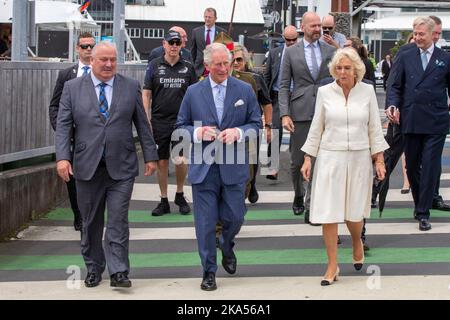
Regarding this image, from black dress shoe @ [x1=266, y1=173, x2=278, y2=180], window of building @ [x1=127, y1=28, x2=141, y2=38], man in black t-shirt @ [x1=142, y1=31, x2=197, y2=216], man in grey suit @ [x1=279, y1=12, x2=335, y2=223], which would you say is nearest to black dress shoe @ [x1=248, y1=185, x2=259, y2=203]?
man in black t-shirt @ [x1=142, y1=31, x2=197, y2=216]

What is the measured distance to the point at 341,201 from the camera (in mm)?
9133

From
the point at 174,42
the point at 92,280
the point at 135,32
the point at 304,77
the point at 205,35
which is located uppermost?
the point at 135,32

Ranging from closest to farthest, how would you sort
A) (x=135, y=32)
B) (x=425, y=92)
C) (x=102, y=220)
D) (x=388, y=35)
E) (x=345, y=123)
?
(x=345, y=123) < (x=102, y=220) < (x=425, y=92) < (x=388, y=35) < (x=135, y=32)

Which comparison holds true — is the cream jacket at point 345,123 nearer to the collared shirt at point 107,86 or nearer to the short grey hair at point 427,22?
the collared shirt at point 107,86

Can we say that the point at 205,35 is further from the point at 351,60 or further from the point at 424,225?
the point at 351,60

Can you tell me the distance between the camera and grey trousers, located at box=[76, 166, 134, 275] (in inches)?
354

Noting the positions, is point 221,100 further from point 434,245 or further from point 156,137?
point 156,137

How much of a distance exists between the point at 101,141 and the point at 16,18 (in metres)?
5.25

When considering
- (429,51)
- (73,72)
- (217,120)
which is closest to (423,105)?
(429,51)

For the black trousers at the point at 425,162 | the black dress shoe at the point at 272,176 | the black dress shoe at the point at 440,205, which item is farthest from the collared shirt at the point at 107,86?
the black dress shoe at the point at 272,176

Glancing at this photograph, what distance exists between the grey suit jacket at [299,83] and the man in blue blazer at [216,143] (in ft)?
8.95

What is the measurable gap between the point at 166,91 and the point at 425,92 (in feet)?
9.62

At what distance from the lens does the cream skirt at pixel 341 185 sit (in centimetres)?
911

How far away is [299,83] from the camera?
1205 centimetres
